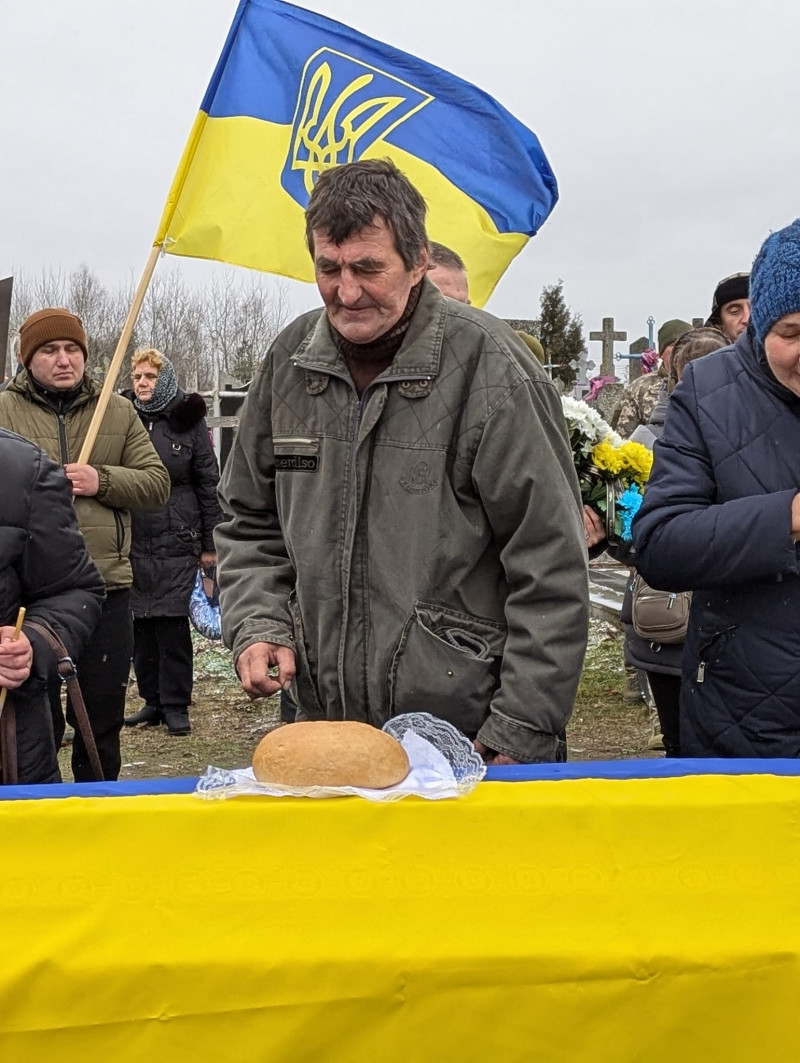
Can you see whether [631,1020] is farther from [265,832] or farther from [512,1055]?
[265,832]

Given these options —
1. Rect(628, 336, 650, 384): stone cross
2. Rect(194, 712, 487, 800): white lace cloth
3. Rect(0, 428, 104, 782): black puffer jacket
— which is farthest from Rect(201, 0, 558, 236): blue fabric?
Rect(628, 336, 650, 384): stone cross

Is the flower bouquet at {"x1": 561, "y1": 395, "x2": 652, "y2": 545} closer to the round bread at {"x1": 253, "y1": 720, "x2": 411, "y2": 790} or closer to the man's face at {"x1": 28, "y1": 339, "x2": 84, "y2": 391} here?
the round bread at {"x1": 253, "y1": 720, "x2": 411, "y2": 790}

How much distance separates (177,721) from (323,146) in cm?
354

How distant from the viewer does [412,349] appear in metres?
2.39

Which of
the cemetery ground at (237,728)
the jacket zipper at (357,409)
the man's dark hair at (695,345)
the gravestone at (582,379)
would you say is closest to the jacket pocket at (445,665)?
the jacket zipper at (357,409)

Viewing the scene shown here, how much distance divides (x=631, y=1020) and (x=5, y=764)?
5.19ft

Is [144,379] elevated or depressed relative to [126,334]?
depressed

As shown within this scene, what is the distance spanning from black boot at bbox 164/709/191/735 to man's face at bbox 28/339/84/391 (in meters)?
2.51

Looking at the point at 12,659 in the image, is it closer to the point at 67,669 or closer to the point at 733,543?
the point at 67,669

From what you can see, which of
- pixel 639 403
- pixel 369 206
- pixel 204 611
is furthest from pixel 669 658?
pixel 204 611

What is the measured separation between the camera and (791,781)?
6.15 feet

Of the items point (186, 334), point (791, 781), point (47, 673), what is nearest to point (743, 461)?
point (791, 781)

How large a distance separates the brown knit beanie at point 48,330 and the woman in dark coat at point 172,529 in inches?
70.4

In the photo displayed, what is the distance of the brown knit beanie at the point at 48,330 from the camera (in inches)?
184
